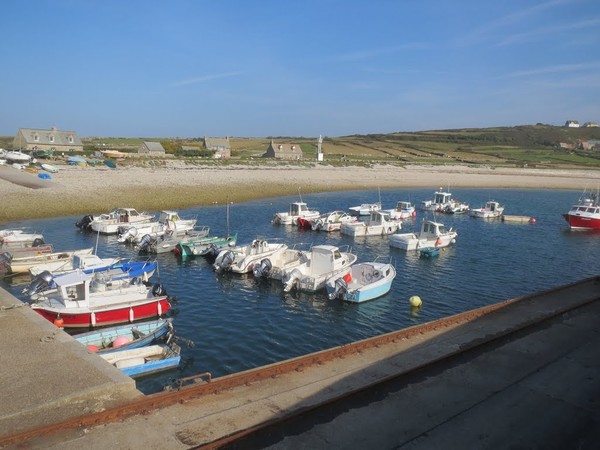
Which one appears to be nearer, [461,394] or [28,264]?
[461,394]

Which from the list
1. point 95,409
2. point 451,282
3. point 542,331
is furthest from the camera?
point 451,282

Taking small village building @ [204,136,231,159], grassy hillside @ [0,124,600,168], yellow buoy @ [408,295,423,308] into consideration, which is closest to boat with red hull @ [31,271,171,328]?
yellow buoy @ [408,295,423,308]

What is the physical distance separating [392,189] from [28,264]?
220 feet

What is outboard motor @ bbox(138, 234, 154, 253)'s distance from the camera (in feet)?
107

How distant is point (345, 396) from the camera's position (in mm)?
Answer: 10844

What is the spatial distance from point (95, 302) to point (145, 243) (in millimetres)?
13551

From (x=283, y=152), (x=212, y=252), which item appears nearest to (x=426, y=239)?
(x=212, y=252)

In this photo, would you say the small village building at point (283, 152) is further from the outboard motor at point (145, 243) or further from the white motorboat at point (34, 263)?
the white motorboat at point (34, 263)

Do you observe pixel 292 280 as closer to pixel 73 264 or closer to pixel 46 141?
pixel 73 264

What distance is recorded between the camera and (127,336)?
18047 mm

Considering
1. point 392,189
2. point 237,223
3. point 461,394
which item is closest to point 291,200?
point 237,223

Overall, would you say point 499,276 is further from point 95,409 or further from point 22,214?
point 22,214

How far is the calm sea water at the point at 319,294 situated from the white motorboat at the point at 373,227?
0.74 meters

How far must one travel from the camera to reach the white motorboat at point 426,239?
36.3 metres
